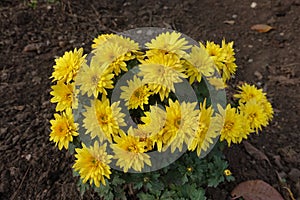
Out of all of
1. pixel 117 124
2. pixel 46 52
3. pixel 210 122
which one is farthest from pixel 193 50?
pixel 46 52

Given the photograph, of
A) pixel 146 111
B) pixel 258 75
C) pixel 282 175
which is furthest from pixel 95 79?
pixel 258 75

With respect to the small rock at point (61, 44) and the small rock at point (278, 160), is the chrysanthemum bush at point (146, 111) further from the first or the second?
the small rock at point (61, 44)

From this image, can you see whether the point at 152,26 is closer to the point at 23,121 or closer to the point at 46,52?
the point at 46,52

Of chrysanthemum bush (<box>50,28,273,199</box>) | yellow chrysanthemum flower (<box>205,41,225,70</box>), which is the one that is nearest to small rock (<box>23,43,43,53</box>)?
chrysanthemum bush (<box>50,28,273,199</box>)

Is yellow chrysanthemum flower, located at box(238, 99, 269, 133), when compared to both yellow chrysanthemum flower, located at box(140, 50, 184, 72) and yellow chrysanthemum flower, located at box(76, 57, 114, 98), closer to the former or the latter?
yellow chrysanthemum flower, located at box(140, 50, 184, 72)

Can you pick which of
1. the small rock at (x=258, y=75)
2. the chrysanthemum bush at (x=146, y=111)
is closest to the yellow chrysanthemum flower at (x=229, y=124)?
the chrysanthemum bush at (x=146, y=111)
